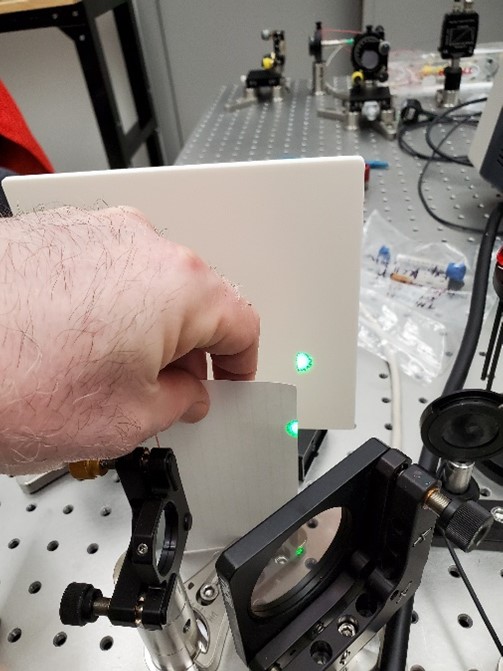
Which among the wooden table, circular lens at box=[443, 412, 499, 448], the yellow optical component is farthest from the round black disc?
the wooden table

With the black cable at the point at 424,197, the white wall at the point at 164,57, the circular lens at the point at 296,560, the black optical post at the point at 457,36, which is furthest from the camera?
the white wall at the point at 164,57

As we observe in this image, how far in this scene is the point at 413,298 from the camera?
29.4 inches

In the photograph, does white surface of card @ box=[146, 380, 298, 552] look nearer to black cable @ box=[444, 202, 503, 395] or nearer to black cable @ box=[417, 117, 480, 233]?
black cable @ box=[444, 202, 503, 395]

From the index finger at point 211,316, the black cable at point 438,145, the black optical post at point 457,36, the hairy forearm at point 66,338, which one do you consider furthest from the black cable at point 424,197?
the hairy forearm at point 66,338

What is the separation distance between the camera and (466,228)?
2.85ft

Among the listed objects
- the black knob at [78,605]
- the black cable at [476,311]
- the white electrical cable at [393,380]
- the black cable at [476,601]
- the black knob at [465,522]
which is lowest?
the white electrical cable at [393,380]

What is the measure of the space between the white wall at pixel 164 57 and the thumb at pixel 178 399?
1.95 m

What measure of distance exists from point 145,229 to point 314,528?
26 cm

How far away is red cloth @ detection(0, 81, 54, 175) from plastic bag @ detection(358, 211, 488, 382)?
0.70 meters

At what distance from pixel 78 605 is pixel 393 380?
416mm

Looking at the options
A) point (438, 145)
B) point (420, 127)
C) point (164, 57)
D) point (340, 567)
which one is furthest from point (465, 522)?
point (164, 57)

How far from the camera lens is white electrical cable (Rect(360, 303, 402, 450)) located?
1.79ft

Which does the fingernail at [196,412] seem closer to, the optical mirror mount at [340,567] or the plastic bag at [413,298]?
the optical mirror mount at [340,567]

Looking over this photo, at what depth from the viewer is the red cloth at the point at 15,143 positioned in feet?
3.27
